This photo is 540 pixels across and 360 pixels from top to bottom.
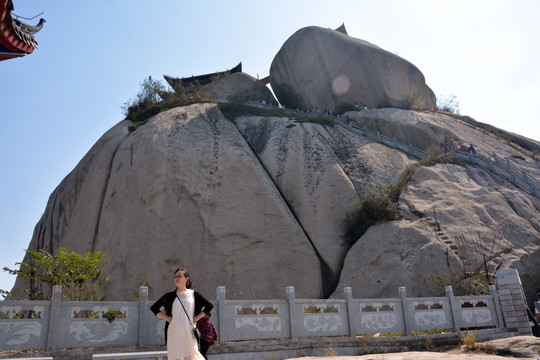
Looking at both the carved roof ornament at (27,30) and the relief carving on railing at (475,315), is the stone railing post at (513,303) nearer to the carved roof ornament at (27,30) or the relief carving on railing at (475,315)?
the relief carving on railing at (475,315)

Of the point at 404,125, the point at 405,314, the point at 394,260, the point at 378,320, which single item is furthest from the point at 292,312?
the point at 404,125

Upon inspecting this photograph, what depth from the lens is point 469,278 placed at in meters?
16.1

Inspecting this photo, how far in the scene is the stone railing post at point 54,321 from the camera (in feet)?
30.5

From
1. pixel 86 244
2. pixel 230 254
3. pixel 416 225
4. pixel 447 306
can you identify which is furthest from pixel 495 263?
pixel 86 244

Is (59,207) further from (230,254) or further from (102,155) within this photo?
(230,254)

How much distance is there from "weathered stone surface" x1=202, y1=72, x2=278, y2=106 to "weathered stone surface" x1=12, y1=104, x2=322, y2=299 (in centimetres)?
868

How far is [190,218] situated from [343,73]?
17.0 m

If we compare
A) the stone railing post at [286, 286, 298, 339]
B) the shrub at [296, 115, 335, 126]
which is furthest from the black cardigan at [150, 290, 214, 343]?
the shrub at [296, 115, 335, 126]

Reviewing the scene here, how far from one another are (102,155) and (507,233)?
19.3 meters

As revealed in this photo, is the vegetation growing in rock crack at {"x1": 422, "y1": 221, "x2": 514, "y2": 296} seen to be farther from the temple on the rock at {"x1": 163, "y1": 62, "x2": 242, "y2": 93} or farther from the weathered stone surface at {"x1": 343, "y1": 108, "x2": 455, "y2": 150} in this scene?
the temple on the rock at {"x1": 163, "y1": 62, "x2": 242, "y2": 93}

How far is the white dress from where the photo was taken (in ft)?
18.2

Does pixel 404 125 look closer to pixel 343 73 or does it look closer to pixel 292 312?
pixel 343 73

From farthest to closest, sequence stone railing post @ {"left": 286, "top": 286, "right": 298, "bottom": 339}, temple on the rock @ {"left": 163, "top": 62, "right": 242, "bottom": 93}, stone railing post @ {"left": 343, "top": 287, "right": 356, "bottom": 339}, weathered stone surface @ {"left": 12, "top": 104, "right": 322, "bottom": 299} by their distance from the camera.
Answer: temple on the rock @ {"left": 163, "top": 62, "right": 242, "bottom": 93}, weathered stone surface @ {"left": 12, "top": 104, "right": 322, "bottom": 299}, stone railing post @ {"left": 343, "top": 287, "right": 356, "bottom": 339}, stone railing post @ {"left": 286, "top": 286, "right": 298, "bottom": 339}

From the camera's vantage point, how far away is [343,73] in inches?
1220
